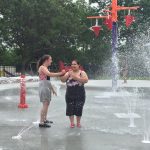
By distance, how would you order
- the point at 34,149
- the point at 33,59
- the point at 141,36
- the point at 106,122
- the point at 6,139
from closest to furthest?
the point at 34,149
the point at 6,139
the point at 106,122
the point at 33,59
the point at 141,36

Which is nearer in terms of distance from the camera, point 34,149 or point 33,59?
point 34,149

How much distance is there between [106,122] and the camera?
36.7 ft

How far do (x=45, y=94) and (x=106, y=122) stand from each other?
1710mm

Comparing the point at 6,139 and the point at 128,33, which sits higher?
→ the point at 128,33

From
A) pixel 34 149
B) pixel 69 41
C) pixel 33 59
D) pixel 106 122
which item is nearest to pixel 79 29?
pixel 69 41

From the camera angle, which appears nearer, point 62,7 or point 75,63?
point 75,63

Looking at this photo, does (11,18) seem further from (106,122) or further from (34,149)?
(34,149)

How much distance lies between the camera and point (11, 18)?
159 ft

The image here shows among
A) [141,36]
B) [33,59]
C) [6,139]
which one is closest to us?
[6,139]

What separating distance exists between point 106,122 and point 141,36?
4952cm

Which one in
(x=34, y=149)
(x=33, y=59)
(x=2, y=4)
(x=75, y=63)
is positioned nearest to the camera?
(x=34, y=149)

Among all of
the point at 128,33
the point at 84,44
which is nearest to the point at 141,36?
the point at 128,33

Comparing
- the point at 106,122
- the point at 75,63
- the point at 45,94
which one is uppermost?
the point at 75,63

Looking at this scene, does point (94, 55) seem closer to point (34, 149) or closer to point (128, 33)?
point (128, 33)
